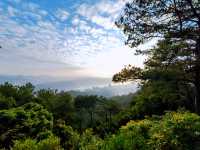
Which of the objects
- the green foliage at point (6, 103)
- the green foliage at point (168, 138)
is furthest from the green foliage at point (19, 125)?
the green foliage at point (6, 103)

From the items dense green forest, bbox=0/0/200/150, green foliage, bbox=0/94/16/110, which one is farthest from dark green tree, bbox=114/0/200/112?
green foliage, bbox=0/94/16/110

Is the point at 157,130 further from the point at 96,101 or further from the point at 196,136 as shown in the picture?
the point at 96,101

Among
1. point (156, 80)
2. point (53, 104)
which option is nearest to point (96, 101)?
point (53, 104)

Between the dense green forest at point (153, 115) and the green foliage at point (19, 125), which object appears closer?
the dense green forest at point (153, 115)

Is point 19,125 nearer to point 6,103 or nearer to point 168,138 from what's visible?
point 168,138

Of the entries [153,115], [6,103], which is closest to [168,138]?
[153,115]

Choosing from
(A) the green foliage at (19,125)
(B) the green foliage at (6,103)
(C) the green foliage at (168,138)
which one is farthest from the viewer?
(B) the green foliage at (6,103)

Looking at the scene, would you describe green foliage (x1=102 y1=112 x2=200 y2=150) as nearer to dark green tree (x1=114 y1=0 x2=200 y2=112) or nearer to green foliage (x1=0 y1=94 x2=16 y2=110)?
dark green tree (x1=114 y1=0 x2=200 y2=112)

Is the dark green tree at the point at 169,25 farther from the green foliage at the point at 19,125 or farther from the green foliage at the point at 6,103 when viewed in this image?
the green foliage at the point at 6,103

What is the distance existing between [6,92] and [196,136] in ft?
148

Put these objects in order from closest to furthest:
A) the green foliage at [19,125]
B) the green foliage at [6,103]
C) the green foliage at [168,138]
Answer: the green foliage at [168,138], the green foliage at [19,125], the green foliage at [6,103]

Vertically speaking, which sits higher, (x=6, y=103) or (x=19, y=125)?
(x=6, y=103)

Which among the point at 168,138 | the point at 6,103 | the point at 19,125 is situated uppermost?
the point at 168,138

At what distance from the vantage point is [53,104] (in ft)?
186
